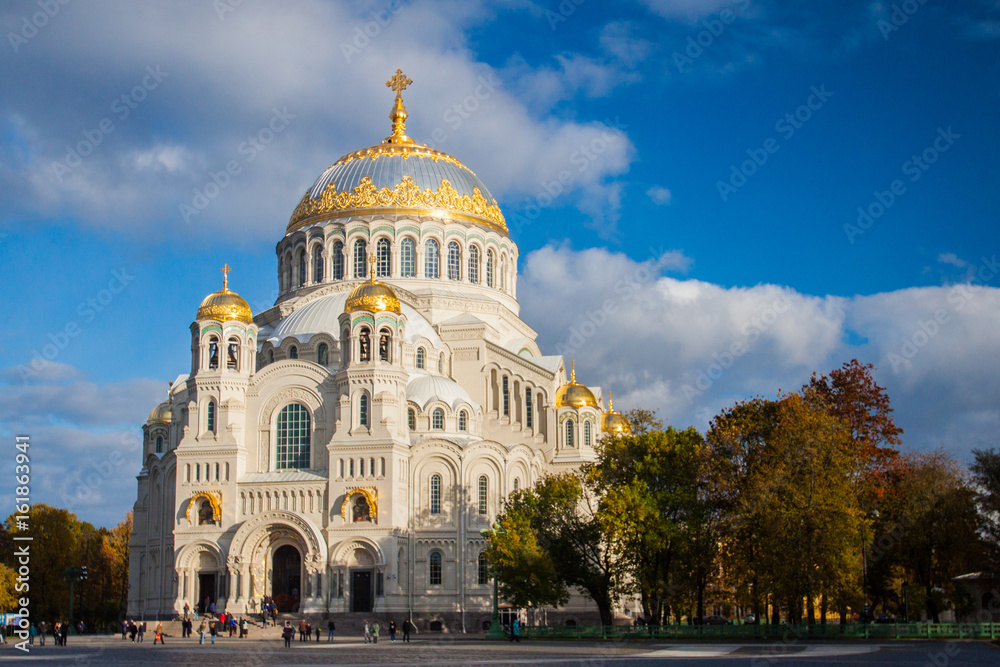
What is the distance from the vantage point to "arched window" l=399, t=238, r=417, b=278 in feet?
186

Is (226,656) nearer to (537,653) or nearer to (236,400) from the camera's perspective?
(537,653)

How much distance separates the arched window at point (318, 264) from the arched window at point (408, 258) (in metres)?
4.53

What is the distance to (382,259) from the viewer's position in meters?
56.8

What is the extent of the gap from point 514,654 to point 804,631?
37.4ft

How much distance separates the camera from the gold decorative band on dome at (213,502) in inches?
1748

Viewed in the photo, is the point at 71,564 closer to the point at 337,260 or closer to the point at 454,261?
the point at 337,260

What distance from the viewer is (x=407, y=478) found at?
149 ft

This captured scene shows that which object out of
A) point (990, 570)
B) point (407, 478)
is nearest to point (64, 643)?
point (407, 478)

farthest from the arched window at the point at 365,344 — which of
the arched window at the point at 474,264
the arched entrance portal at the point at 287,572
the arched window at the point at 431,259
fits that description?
the arched window at the point at 474,264

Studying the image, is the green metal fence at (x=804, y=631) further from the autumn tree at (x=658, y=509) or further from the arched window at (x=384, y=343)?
the arched window at (x=384, y=343)

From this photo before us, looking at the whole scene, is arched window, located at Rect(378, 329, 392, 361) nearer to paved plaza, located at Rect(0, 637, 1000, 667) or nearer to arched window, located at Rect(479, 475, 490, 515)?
arched window, located at Rect(479, 475, 490, 515)

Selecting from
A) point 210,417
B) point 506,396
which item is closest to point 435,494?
point 506,396

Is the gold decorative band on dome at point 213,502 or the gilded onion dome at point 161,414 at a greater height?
the gilded onion dome at point 161,414

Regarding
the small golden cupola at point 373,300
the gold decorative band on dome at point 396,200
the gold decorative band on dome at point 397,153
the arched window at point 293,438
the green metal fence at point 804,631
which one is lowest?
the green metal fence at point 804,631
